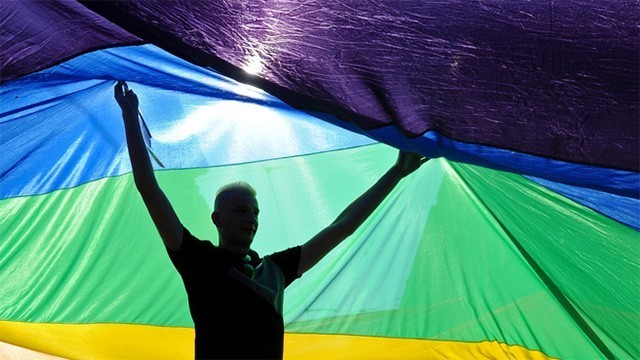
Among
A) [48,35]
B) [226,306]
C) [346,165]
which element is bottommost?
[226,306]

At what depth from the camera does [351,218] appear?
2738mm

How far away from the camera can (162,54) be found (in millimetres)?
2697

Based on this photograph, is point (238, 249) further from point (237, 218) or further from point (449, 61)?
point (449, 61)

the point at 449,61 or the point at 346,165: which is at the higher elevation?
the point at 449,61

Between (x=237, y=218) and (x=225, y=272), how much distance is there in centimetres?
17

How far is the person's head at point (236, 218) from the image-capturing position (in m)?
2.51

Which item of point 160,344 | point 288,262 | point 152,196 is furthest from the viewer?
point 160,344

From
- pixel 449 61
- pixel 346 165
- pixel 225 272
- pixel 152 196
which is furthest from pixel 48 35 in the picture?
pixel 346 165

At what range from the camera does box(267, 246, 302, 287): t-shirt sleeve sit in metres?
2.59

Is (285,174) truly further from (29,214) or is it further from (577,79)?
(577,79)

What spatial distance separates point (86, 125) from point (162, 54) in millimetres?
531

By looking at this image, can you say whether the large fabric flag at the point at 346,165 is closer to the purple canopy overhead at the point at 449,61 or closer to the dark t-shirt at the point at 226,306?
the purple canopy overhead at the point at 449,61

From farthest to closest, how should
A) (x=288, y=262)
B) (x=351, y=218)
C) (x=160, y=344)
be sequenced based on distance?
(x=160, y=344), (x=351, y=218), (x=288, y=262)

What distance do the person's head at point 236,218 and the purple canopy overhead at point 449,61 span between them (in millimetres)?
311
